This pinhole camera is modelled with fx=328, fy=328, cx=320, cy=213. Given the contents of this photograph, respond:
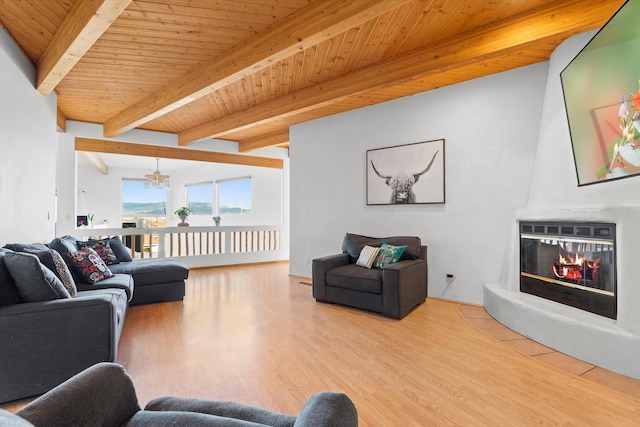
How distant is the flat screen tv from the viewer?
86.7 inches

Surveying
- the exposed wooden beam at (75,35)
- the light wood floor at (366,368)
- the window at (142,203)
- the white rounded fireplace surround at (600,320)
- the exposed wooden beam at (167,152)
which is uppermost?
the exposed wooden beam at (75,35)

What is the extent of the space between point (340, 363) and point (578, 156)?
2618mm

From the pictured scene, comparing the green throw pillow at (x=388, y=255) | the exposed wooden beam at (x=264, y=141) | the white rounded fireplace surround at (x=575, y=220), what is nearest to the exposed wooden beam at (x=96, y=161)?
the exposed wooden beam at (x=264, y=141)

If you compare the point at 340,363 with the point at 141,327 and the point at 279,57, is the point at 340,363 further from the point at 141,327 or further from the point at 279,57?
the point at 279,57

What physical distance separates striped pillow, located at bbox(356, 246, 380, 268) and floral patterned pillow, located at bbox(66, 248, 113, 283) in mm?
2773

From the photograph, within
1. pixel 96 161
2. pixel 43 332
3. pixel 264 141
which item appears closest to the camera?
pixel 43 332

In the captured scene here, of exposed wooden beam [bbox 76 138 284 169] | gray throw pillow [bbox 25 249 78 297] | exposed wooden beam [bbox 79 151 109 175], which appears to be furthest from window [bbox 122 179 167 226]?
gray throw pillow [bbox 25 249 78 297]

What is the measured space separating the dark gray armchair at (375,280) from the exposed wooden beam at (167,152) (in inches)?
156

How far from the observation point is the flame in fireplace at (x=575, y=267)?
8.68 feet

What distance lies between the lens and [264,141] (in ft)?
21.5

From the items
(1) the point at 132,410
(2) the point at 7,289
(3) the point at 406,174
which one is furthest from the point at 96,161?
(1) the point at 132,410

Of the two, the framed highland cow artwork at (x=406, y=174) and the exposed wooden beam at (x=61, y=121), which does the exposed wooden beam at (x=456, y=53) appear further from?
the exposed wooden beam at (x=61, y=121)

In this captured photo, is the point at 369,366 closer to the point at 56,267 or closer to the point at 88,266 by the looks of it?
the point at 56,267

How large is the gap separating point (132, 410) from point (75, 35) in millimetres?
2812
